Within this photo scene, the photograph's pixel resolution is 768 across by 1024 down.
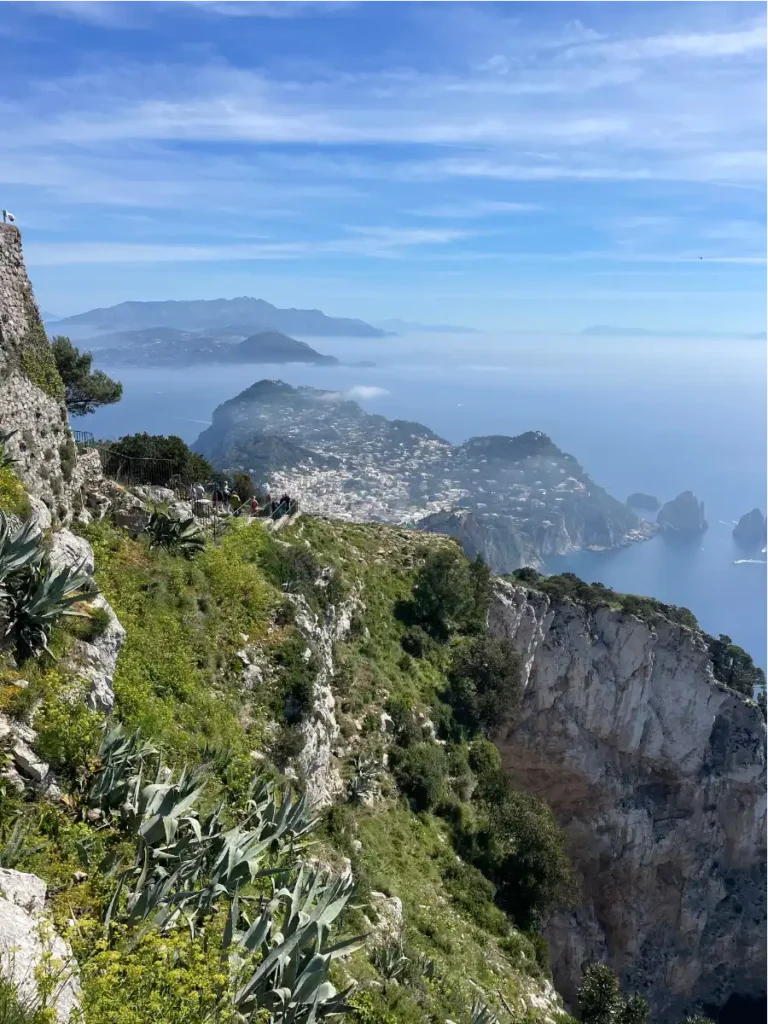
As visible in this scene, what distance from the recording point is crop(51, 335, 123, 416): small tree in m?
24.2

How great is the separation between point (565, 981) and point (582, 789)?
7.97 meters

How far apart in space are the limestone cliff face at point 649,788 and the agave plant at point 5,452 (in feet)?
69.2

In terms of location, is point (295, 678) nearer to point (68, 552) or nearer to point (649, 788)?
point (68, 552)

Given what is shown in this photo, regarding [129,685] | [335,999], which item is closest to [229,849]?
[335,999]

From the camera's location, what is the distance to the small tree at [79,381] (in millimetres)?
24172

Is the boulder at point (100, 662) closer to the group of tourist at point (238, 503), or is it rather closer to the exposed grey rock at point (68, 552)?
the exposed grey rock at point (68, 552)

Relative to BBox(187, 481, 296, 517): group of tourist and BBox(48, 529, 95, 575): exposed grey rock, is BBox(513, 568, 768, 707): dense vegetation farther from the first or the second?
BBox(48, 529, 95, 575): exposed grey rock

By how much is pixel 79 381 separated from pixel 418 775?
1759 cm

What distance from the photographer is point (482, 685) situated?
24344mm

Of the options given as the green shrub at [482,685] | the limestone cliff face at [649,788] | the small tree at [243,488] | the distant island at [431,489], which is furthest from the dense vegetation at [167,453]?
the distant island at [431,489]

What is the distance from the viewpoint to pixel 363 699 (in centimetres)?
1931

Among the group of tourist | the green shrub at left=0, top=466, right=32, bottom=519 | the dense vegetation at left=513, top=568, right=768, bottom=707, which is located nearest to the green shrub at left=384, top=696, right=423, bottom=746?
the group of tourist

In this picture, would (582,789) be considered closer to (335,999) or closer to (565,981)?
(565,981)

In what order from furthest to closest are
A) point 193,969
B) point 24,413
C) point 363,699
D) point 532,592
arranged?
point 532,592, point 363,699, point 24,413, point 193,969
